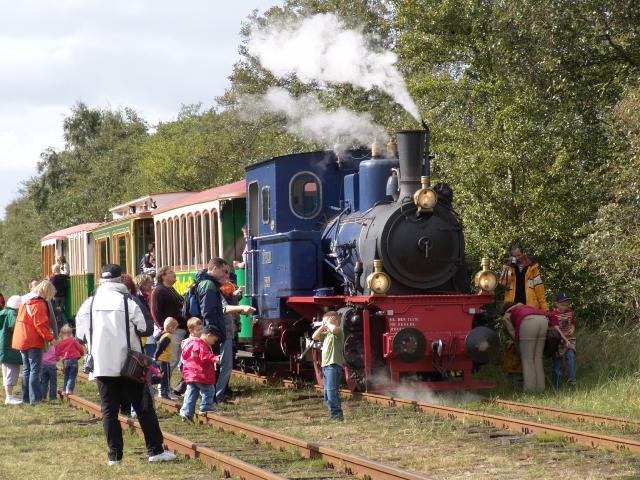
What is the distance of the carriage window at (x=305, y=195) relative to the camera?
515 inches

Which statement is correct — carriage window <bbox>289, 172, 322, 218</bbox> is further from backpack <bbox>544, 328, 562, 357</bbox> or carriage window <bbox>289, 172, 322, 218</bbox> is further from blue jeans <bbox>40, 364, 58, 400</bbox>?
blue jeans <bbox>40, 364, 58, 400</bbox>

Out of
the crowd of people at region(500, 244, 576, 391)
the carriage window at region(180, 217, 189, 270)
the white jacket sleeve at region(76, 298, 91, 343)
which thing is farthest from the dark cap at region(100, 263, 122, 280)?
the carriage window at region(180, 217, 189, 270)

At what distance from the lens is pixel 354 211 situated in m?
12.9

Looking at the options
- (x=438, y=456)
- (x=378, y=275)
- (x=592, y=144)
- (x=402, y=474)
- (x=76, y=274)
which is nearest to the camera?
(x=402, y=474)

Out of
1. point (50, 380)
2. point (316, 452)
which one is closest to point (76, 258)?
point (50, 380)

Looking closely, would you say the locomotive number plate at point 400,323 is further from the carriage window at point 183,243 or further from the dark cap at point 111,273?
the carriage window at point 183,243

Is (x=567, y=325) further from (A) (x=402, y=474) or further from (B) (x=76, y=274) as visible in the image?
(B) (x=76, y=274)

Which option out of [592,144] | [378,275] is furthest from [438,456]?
[592,144]

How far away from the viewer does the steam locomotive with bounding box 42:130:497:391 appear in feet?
37.7

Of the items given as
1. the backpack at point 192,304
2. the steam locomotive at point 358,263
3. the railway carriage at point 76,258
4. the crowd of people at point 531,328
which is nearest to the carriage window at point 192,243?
the steam locomotive at point 358,263

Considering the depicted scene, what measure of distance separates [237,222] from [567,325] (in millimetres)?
4992

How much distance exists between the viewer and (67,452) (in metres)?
8.96

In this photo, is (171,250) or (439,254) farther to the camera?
(171,250)

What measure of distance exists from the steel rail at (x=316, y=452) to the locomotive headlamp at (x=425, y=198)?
330 cm
